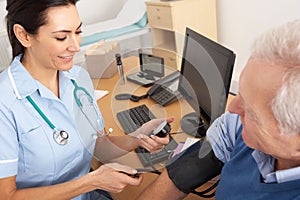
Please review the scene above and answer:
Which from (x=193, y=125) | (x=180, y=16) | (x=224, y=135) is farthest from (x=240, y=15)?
(x=224, y=135)

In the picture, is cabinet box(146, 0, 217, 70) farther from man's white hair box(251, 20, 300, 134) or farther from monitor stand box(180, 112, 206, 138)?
man's white hair box(251, 20, 300, 134)

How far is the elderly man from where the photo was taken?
1.99ft

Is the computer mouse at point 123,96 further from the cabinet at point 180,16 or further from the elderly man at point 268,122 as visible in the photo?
the cabinet at point 180,16

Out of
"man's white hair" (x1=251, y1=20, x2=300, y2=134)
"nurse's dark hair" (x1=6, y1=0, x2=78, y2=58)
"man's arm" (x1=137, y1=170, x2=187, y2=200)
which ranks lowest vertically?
"man's arm" (x1=137, y1=170, x2=187, y2=200)

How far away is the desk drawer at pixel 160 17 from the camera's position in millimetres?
2861

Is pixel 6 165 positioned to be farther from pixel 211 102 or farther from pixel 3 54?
pixel 3 54

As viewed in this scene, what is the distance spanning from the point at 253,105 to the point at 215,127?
352 millimetres

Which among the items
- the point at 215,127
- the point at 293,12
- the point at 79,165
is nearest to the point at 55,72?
the point at 79,165

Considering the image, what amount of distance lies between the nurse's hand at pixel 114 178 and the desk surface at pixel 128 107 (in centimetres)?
7

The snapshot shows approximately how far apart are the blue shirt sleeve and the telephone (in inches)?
18.0

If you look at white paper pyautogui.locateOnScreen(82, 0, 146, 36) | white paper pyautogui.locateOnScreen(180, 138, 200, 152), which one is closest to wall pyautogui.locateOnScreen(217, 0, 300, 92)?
white paper pyautogui.locateOnScreen(82, 0, 146, 36)

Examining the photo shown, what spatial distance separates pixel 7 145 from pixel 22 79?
23 centimetres

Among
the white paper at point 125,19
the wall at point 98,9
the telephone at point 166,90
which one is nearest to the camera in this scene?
the telephone at point 166,90

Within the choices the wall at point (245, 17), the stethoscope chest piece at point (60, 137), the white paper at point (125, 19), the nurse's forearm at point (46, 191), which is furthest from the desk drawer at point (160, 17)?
the nurse's forearm at point (46, 191)
